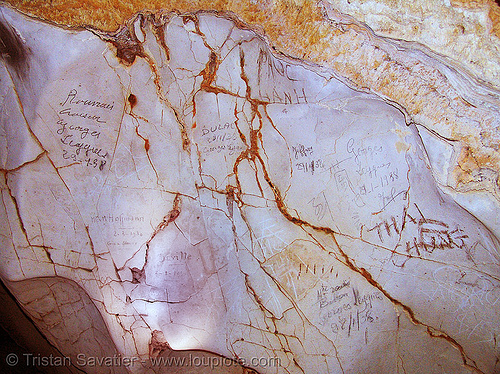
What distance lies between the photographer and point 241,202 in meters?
1.56

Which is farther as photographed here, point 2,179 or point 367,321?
point 367,321

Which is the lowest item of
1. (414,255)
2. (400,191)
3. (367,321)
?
(367,321)

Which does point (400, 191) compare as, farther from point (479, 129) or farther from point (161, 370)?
point (161, 370)

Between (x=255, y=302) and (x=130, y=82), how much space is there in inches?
47.3

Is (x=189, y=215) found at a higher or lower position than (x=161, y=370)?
higher

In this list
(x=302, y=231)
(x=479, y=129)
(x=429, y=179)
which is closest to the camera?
(x=479, y=129)

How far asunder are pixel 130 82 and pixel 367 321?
1.59 m

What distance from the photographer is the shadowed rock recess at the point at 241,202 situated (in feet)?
4.54

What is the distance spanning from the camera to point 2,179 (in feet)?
4.61

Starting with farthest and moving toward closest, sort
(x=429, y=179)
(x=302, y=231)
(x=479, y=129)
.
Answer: (x=302, y=231) < (x=429, y=179) < (x=479, y=129)

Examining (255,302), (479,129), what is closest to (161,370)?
(255,302)

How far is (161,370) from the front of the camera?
158cm

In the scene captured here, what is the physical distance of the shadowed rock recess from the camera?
1.38 metres

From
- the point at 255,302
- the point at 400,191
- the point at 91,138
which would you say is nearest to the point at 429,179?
the point at 400,191
